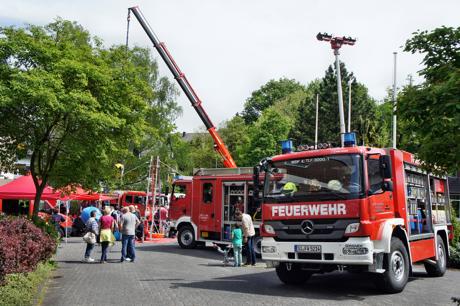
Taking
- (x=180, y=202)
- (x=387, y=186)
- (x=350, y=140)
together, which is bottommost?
(x=387, y=186)

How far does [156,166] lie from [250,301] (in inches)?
673

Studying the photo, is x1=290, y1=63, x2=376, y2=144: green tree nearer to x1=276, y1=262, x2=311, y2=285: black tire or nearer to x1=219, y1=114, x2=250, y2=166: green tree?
x1=219, y1=114, x2=250, y2=166: green tree

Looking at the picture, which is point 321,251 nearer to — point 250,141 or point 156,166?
point 156,166

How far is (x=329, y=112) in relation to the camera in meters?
49.3

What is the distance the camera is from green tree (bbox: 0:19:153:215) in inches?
496

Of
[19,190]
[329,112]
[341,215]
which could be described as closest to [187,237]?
[19,190]

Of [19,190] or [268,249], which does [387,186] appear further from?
[19,190]

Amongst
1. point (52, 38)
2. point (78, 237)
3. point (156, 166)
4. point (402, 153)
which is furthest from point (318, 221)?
point (78, 237)

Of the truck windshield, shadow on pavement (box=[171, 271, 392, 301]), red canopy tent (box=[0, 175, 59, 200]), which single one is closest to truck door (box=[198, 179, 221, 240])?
shadow on pavement (box=[171, 271, 392, 301])

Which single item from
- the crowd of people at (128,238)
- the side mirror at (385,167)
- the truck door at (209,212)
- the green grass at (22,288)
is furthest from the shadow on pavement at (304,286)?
the truck door at (209,212)

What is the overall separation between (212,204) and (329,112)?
32.0 metres

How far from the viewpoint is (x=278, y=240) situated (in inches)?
417

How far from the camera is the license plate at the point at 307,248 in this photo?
991 cm

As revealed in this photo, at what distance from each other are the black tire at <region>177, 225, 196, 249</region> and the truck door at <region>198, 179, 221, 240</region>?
0.61 metres
